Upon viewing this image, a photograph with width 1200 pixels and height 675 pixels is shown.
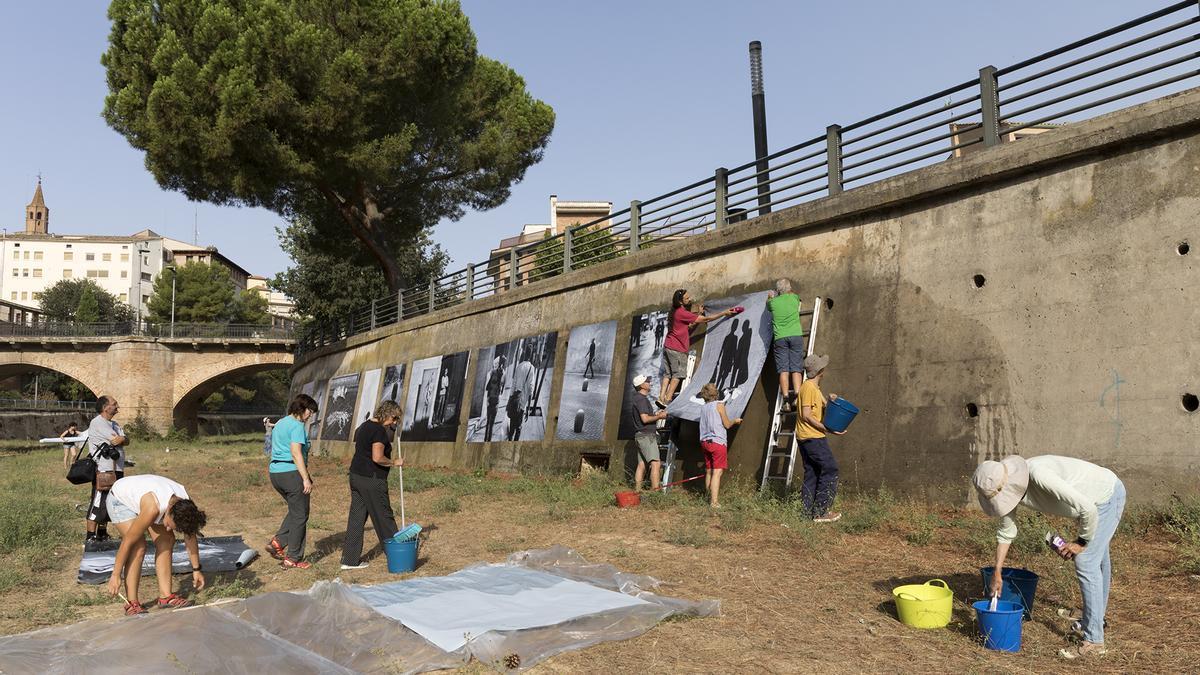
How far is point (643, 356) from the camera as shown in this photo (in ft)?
51.8

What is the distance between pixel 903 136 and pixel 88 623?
11338 millimetres

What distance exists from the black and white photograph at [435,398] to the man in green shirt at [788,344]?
37.1 ft

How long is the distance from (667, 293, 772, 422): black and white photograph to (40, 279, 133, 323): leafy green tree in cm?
8230

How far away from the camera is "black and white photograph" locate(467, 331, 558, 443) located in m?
18.7

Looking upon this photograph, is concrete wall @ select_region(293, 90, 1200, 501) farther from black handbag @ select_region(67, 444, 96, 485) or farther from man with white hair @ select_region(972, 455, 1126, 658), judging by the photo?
black handbag @ select_region(67, 444, 96, 485)

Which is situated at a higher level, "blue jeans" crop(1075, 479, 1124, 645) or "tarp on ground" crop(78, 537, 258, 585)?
"blue jeans" crop(1075, 479, 1124, 645)

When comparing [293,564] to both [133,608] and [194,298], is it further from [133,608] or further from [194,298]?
[194,298]

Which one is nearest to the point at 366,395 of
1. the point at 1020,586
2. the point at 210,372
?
the point at 1020,586

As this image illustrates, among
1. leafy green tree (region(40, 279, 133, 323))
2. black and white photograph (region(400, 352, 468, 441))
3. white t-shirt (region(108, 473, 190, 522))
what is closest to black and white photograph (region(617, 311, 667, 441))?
black and white photograph (region(400, 352, 468, 441))

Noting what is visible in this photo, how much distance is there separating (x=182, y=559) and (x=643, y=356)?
8.54 metres

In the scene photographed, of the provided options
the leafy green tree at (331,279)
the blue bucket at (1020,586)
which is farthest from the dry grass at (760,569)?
the leafy green tree at (331,279)

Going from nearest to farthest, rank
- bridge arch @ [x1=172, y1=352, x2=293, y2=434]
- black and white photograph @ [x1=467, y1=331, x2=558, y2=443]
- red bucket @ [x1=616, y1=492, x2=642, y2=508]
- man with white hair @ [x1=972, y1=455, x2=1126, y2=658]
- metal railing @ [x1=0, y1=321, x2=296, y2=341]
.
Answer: man with white hair @ [x1=972, y1=455, x2=1126, y2=658] < red bucket @ [x1=616, y1=492, x2=642, y2=508] < black and white photograph @ [x1=467, y1=331, x2=558, y2=443] < bridge arch @ [x1=172, y1=352, x2=293, y2=434] < metal railing @ [x1=0, y1=321, x2=296, y2=341]

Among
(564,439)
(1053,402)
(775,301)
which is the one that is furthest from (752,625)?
(564,439)

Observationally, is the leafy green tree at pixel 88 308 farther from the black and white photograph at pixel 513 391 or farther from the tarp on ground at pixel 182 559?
the tarp on ground at pixel 182 559
